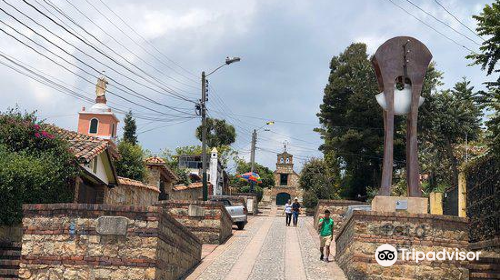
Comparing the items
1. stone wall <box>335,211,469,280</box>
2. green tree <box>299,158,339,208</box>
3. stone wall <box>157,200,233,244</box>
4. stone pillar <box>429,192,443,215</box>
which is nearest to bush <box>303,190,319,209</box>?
green tree <box>299,158,339,208</box>

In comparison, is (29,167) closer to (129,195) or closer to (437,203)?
(129,195)

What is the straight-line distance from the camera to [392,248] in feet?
36.5

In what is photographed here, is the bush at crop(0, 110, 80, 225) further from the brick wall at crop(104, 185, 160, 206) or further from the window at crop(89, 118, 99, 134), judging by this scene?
the window at crop(89, 118, 99, 134)

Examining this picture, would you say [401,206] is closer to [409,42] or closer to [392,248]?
[392,248]

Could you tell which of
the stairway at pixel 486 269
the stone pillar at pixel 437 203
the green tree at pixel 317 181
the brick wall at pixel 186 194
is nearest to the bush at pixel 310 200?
the green tree at pixel 317 181

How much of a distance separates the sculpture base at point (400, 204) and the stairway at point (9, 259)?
7.86 metres

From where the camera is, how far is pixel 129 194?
79.8 feet

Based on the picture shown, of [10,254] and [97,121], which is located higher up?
[97,121]

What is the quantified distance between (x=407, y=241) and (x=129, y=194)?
15.8m

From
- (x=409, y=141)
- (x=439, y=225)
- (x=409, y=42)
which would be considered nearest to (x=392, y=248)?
(x=439, y=225)

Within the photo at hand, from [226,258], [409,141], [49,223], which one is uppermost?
[409,141]

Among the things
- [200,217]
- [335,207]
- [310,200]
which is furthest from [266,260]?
[310,200]

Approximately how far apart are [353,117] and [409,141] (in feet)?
87.3

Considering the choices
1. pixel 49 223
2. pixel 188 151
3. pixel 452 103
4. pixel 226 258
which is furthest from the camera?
pixel 188 151
